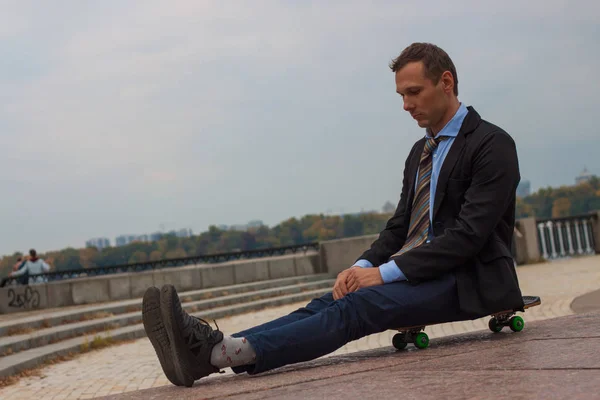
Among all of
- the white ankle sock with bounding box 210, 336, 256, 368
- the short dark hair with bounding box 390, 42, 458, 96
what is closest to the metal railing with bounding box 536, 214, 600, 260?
the short dark hair with bounding box 390, 42, 458, 96

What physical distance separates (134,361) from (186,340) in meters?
6.47

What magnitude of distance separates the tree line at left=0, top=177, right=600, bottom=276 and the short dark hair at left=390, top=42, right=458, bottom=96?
66.8 ft

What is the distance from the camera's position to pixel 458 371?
3.10 meters

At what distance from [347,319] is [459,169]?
36.2 inches

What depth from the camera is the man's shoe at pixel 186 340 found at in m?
3.57

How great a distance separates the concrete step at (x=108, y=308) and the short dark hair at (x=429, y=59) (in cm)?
897

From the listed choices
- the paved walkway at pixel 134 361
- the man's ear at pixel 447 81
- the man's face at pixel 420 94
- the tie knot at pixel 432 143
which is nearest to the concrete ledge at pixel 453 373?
the tie knot at pixel 432 143

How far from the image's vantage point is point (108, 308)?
14.6 meters

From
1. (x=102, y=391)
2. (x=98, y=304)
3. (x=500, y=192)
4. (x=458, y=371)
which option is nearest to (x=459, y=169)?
(x=500, y=192)

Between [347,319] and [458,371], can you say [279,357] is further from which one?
[458,371]

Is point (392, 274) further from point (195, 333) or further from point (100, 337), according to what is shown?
point (100, 337)

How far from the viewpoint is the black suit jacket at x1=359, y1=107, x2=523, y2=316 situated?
3.87 metres

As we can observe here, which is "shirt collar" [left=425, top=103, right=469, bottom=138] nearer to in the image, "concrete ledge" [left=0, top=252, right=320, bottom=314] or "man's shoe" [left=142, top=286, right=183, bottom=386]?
"man's shoe" [left=142, top=286, right=183, bottom=386]

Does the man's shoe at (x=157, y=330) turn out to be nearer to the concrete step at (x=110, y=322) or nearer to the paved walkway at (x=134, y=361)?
the paved walkway at (x=134, y=361)
